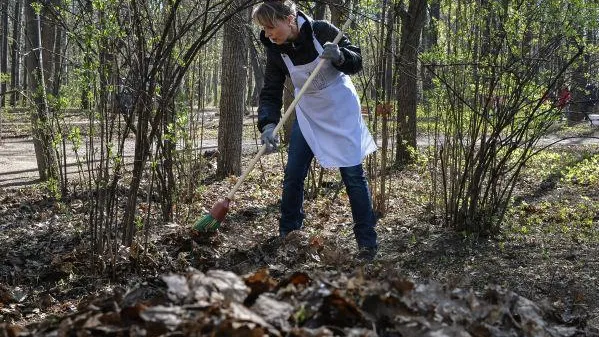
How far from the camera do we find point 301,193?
463 cm

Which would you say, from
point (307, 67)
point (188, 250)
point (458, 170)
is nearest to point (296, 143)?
point (307, 67)

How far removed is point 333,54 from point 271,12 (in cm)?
44

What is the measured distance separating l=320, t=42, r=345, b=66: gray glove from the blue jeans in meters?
0.64

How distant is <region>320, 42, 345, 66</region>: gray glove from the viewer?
13.2 ft

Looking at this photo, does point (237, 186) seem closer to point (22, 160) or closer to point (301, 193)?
point (301, 193)

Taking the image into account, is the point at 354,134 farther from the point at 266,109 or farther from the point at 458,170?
the point at 458,170

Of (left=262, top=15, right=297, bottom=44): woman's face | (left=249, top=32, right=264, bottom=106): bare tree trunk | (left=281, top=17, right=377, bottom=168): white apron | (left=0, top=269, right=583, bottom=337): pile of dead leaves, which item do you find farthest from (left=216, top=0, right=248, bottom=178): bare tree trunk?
(left=0, top=269, right=583, bottom=337): pile of dead leaves

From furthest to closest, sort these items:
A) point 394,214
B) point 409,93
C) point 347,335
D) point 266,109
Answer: point 409,93, point 394,214, point 266,109, point 347,335

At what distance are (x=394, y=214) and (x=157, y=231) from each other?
93.0 inches

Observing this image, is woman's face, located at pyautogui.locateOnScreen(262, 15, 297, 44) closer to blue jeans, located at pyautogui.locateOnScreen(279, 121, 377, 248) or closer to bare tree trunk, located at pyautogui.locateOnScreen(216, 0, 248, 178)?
blue jeans, located at pyautogui.locateOnScreen(279, 121, 377, 248)

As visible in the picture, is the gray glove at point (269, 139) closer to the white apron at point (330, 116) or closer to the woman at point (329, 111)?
the woman at point (329, 111)

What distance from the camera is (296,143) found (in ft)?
14.8

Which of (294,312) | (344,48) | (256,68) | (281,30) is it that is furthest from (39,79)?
(256,68)

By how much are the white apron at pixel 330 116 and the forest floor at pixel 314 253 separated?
595mm
